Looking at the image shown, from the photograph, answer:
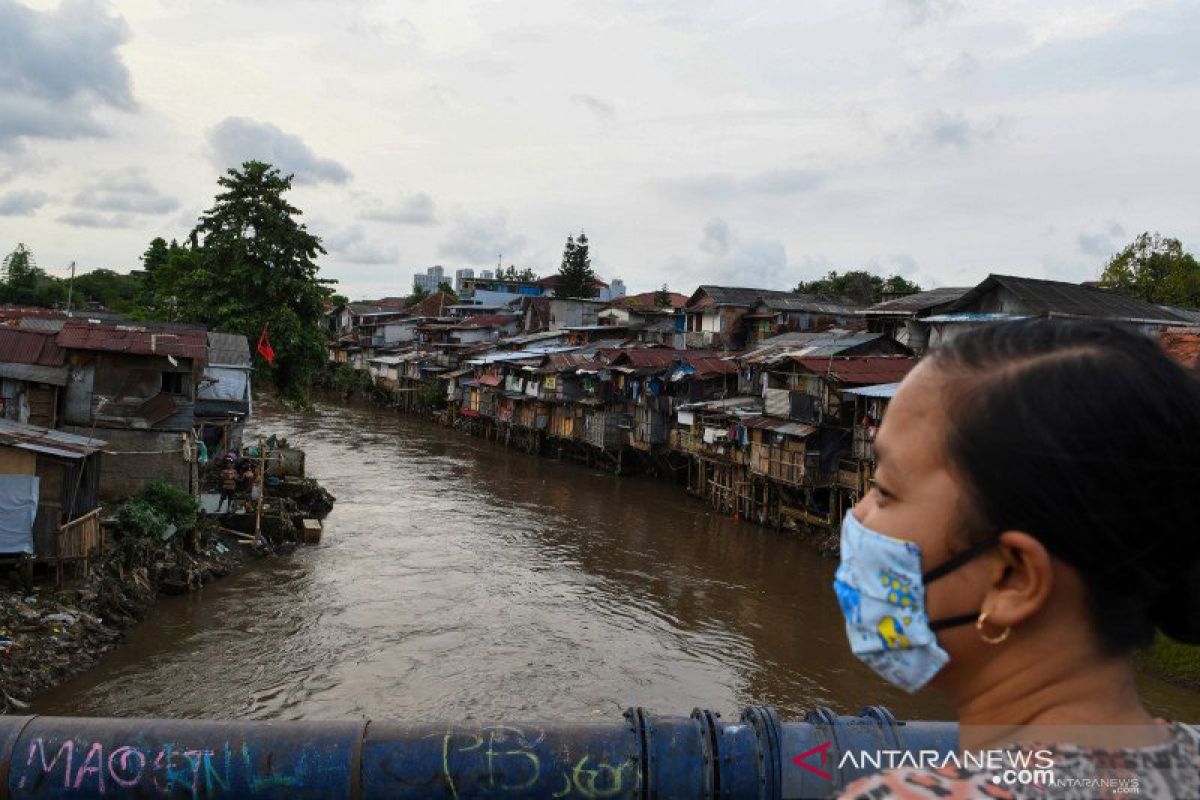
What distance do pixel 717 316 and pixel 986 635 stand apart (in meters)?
38.8

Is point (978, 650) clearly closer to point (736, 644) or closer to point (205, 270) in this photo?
point (736, 644)

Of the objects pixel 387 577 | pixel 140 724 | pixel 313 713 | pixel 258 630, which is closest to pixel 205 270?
pixel 387 577

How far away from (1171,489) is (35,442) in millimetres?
17224

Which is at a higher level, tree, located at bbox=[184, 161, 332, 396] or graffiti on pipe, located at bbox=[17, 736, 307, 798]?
tree, located at bbox=[184, 161, 332, 396]

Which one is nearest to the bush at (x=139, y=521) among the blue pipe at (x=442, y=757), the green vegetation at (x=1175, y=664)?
the blue pipe at (x=442, y=757)

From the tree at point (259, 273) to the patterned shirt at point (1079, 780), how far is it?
29.8m

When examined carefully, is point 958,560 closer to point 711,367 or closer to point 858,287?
point 711,367

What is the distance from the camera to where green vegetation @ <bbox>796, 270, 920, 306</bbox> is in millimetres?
44938

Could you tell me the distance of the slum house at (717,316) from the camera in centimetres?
3934

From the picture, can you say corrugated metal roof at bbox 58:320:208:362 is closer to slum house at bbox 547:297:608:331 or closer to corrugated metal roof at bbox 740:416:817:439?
corrugated metal roof at bbox 740:416:817:439

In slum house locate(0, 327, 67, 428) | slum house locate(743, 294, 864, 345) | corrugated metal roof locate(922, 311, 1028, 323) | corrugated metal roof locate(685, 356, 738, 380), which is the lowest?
slum house locate(0, 327, 67, 428)

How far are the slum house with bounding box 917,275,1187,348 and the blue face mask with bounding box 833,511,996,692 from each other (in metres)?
23.0

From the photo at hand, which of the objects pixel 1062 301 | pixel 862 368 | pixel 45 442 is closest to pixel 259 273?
pixel 45 442

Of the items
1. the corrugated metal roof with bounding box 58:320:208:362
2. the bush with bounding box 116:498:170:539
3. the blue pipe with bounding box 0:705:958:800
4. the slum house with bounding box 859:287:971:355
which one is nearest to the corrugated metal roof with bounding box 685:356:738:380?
the slum house with bounding box 859:287:971:355
